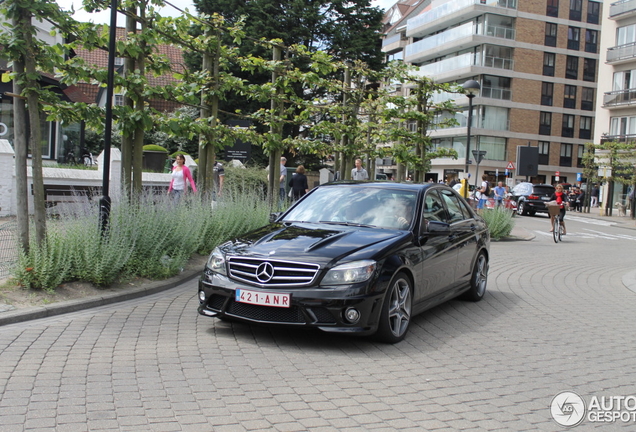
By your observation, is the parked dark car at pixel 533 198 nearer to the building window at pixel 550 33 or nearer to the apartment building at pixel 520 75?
the apartment building at pixel 520 75

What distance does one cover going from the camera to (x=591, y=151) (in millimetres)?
46938

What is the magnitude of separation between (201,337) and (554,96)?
6509 cm

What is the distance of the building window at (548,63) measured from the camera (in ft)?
211

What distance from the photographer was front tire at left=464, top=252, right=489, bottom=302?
27.9 ft

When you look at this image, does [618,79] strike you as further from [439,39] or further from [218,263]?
[218,263]

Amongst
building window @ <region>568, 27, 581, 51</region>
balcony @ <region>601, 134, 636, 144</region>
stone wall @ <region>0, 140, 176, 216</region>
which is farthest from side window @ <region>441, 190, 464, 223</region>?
building window @ <region>568, 27, 581, 51</region>

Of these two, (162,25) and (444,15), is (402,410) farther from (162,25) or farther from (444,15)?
(444,15)

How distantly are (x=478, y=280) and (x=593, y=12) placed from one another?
217ft

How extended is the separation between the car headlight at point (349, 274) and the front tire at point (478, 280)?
307 centimetres

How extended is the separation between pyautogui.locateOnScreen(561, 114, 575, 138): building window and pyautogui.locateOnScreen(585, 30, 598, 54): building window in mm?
7049

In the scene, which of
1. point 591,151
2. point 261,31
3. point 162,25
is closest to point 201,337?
point 162,25

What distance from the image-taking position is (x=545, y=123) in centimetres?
6481

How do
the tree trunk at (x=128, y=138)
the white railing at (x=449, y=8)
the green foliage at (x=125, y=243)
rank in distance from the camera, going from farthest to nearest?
the white railing at (x=449, y=8), the tree trunk at (x=128, y=138), the green foliage at (x=125, y=243)

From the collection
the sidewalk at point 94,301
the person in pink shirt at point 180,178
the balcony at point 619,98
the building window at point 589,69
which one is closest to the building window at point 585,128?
the building window at point 589,69
